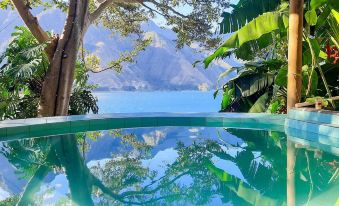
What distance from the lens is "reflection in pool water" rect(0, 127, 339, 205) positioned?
3.19m

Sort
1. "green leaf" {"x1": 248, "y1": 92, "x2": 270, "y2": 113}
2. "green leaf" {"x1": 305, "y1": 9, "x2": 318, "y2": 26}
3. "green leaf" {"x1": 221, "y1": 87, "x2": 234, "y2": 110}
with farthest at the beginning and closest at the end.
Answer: "green leaf" {"x1": 221, "y1": 87, "x2": 234, "y2": 110}, "green leaf" {"x1": 248, "y1": 92, "x2": 270, "y2": 113}, "green leaf" {"x1": 305, "y1": 9, "x2": 318, "y2": 26}

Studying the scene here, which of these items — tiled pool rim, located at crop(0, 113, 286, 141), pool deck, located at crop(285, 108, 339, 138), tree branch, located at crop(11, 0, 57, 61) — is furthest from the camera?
tree branch, located at crop(11, 0, 57, 61)

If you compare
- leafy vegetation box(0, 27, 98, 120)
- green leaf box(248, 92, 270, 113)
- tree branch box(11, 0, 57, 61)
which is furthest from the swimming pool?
tree branch box(11, 0, 57, 61)

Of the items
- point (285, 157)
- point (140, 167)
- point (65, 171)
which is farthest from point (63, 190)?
point (285, 157)

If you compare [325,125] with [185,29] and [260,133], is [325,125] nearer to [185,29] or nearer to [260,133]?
[260,133]

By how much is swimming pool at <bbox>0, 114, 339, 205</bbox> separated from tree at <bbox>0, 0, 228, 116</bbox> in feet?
6.63

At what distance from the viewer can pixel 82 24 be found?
32.4 feet

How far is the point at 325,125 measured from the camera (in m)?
5.57

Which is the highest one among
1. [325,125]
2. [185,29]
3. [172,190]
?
[185,29]

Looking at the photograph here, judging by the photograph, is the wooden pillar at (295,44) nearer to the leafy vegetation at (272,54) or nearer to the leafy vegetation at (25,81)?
the leafy vegetation at (272,54)

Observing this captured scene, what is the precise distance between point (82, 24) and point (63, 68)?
127 centimetres

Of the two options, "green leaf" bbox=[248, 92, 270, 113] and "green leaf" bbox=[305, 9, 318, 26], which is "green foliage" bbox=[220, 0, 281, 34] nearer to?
"green leaf" bbox=[305, 9, 318, 26]

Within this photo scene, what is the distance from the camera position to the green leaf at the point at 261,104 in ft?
27.1

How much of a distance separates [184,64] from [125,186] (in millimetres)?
54077
